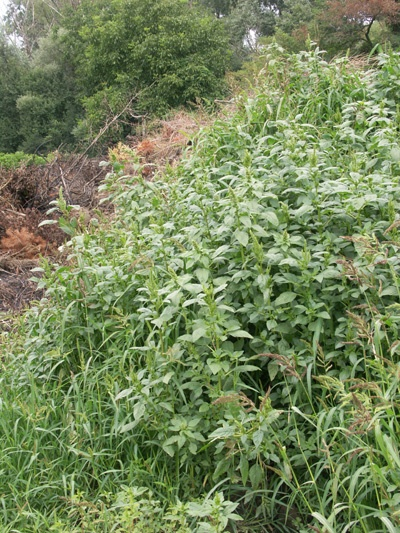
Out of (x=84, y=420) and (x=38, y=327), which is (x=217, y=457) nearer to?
(x=84, y=420)

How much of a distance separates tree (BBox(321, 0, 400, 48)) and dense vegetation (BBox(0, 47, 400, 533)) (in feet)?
40.6

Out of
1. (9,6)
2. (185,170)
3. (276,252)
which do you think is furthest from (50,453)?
(9,6)

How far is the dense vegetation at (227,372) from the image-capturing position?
2.27m

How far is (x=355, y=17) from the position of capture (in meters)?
15.3

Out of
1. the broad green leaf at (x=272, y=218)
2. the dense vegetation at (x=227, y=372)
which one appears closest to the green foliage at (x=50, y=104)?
the dense vegetation at (x=227, y=372)

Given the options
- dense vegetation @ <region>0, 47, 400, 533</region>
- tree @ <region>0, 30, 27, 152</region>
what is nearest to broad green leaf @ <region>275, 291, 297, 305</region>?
dense vegetation @ <region>0, 47, 400, 533</region>

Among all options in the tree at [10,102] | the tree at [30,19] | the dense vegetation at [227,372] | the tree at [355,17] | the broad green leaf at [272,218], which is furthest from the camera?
the tree at [30,19]

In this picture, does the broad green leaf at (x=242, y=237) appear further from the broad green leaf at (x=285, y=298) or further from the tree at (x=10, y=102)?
the tree at (x=10, y=102)

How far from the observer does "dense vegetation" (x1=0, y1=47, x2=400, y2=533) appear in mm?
2266

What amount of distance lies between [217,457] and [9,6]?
4603 centimetres

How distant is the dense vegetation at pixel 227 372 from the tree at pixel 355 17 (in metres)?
12.4

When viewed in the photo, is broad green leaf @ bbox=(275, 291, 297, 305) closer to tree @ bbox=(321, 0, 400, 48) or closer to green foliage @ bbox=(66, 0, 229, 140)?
green foliage @ bbox=(66, 0, 229, 140)

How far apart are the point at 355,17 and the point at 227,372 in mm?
15083

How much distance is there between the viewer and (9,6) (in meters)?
42.1
